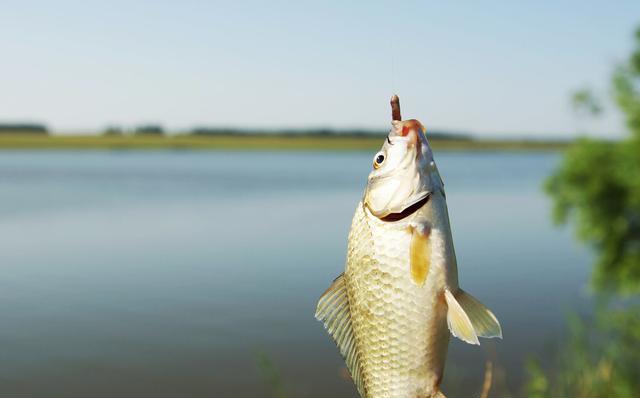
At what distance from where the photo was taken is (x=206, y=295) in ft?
76.7

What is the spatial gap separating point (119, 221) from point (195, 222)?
4.32 meters

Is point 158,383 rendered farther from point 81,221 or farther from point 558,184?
point 81,221

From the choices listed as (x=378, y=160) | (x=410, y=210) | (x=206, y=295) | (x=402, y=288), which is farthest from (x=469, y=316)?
(x=206, y=295)

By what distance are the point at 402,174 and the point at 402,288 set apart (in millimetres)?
369

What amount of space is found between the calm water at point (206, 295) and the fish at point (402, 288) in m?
7.53

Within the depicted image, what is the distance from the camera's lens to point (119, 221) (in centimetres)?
3691

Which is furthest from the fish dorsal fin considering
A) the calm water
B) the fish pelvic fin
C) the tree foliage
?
the tree foliage

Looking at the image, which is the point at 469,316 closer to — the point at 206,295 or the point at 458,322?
the point at 458,322

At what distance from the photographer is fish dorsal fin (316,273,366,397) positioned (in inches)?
81.0

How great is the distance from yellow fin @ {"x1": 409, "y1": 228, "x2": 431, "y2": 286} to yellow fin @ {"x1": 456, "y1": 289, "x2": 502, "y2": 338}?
13 cm

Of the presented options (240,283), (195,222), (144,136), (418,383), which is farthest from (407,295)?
(144,136)

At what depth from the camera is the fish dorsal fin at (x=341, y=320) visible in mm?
2059

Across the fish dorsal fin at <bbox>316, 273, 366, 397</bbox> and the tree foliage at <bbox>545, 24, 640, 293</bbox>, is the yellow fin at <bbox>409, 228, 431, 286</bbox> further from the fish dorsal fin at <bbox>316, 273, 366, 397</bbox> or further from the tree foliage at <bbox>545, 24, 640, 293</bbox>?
the tree foliage at <bbox>545, 24, 640, 293</bbox>

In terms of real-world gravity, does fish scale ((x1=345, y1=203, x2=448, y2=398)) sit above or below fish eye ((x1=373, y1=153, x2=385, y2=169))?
below
